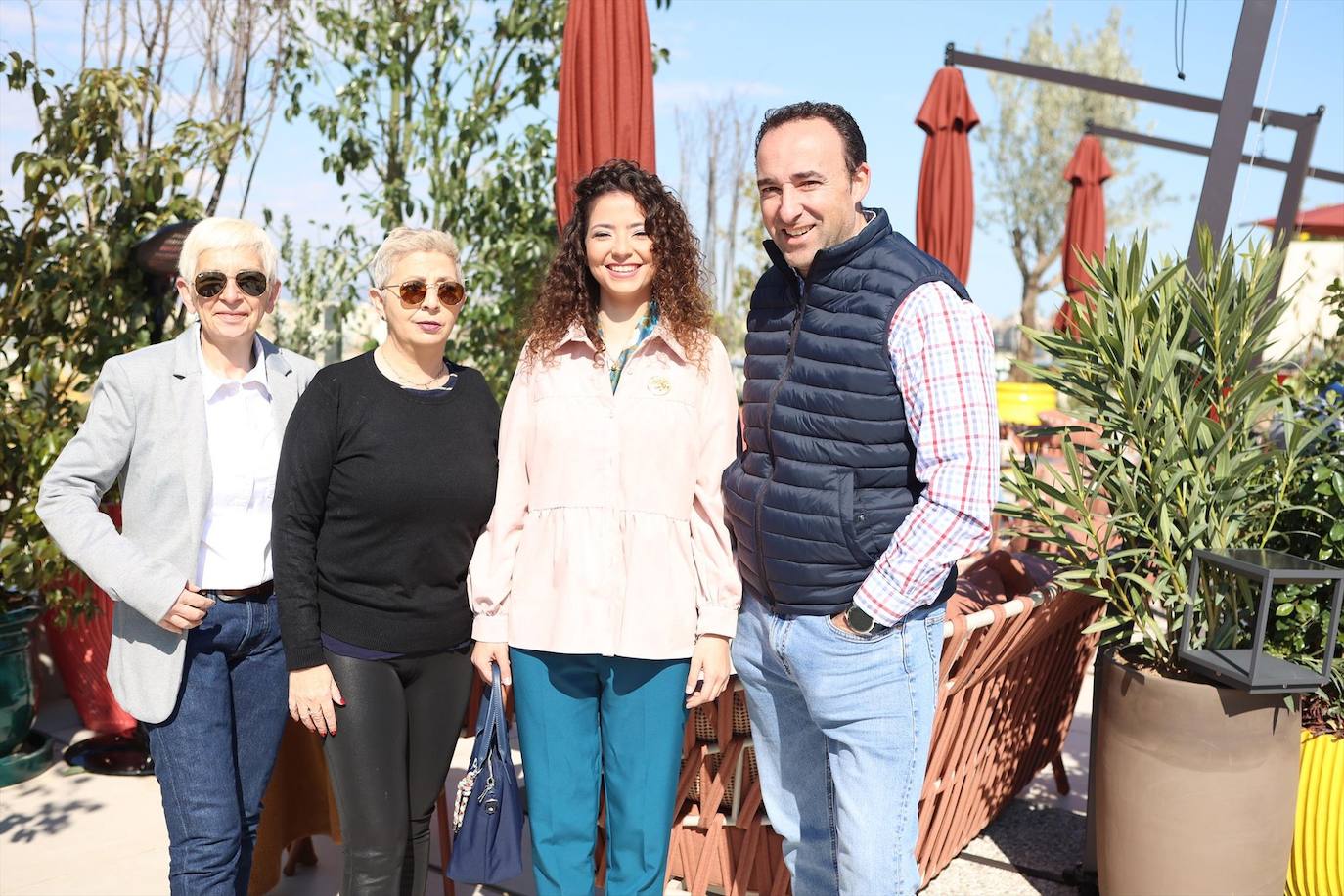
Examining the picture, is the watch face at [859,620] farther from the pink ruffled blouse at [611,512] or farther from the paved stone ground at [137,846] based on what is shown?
the paved stone ground at [137,846]

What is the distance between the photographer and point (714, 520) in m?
2.29

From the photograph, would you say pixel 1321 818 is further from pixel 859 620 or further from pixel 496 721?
pixel 496 721

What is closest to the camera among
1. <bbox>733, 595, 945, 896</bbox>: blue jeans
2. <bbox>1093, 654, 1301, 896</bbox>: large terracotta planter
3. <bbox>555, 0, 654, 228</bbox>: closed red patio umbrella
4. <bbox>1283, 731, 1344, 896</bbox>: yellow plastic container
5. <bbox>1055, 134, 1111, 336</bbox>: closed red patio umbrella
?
<bbox>733, 595, 945, 896</bbox>: blue jeans

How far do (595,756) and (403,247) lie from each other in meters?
1.22

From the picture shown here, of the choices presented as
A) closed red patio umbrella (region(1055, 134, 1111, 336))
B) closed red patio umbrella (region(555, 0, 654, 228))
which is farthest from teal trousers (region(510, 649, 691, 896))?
closed red patio umbrella (region(1055, 134, 1111, 336))

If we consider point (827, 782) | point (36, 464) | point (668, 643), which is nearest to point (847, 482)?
point (668, 643)

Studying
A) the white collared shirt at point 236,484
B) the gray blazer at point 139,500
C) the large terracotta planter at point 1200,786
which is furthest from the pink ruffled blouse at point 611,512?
the large terracotta planter at point 1200,786

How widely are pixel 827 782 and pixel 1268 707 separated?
1225mm

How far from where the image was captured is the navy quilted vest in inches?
80.5

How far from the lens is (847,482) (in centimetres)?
206

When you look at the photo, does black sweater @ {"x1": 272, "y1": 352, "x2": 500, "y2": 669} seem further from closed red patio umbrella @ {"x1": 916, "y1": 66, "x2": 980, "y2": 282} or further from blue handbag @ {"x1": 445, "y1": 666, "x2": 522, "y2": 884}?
closed red patio umbrella @ {"x1": 916, "y1": 66, "x2": 980, "y2": 282}

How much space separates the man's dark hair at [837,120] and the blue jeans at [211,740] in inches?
61.9

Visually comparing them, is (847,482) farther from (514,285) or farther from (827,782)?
(514,285)

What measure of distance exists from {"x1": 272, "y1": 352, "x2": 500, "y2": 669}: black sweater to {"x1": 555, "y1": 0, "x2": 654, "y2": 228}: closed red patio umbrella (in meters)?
1.72
